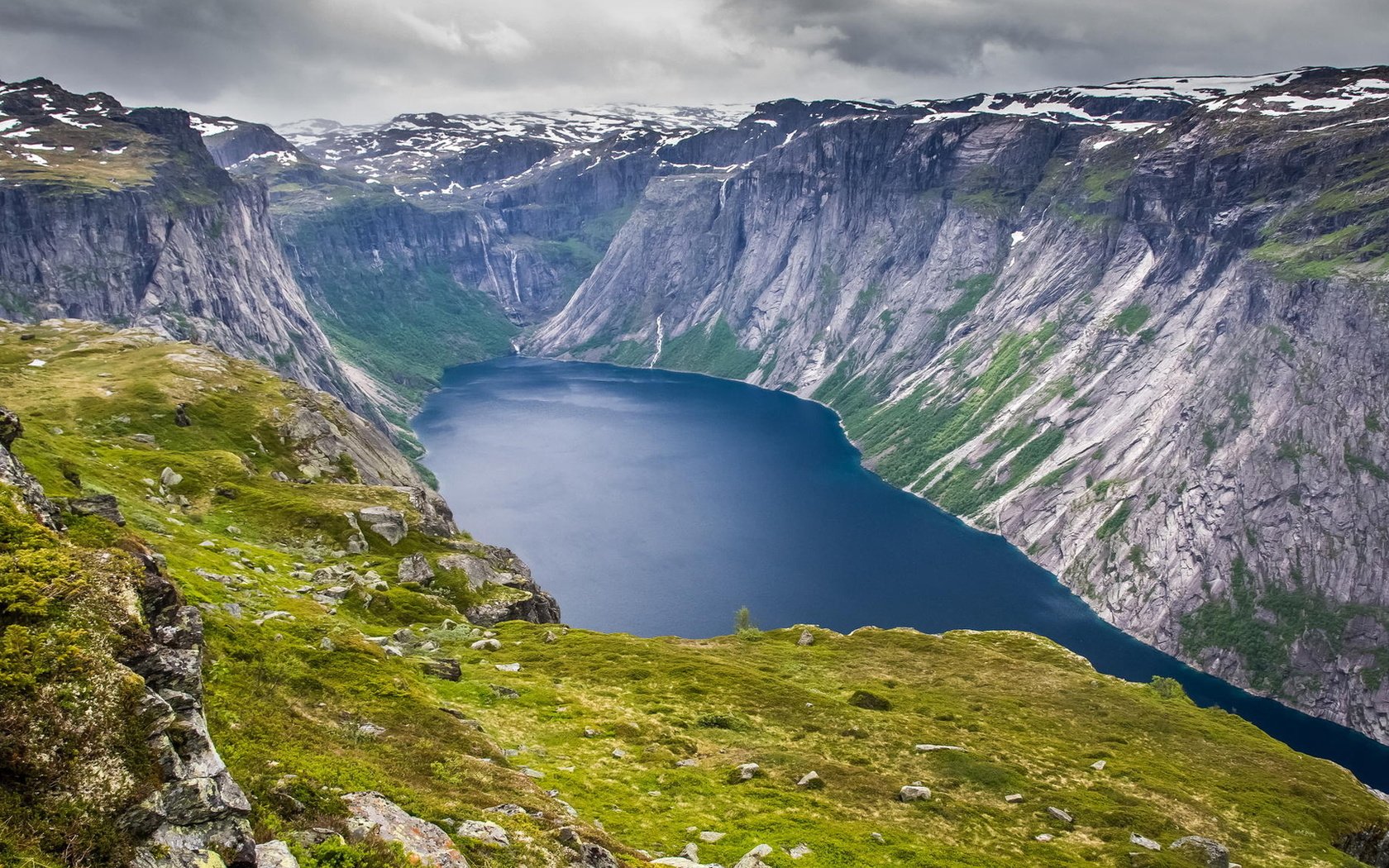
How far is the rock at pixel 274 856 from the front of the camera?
17547 mm

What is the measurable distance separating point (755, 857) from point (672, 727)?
58.7 feet

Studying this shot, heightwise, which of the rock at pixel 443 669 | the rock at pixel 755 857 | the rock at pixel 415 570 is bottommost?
the rock at pixel 415 570

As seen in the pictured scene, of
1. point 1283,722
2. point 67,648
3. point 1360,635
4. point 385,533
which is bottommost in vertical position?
point 1283,722

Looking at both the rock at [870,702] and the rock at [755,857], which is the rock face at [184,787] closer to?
the rock at [755,857]

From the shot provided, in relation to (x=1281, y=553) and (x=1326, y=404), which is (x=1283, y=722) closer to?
(x=1281, y=553)

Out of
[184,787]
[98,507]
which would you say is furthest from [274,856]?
[98,507]

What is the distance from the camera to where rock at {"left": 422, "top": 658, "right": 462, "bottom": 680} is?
4719 centimetres

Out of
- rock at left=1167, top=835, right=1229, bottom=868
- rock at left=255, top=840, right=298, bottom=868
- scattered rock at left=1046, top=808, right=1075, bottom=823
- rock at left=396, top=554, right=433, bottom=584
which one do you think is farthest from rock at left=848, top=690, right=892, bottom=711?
rock at left=255, top=840, right=298, bottom=868

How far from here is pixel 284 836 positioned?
19.4m

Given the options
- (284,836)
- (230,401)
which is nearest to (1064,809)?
(284,836)

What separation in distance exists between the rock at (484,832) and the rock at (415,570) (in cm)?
4819

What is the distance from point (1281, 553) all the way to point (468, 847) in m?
215

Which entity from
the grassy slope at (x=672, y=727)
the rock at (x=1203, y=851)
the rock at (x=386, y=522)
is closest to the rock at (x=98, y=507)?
the grassy slope at (x=672, y=727)

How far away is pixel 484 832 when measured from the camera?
23.7 m
